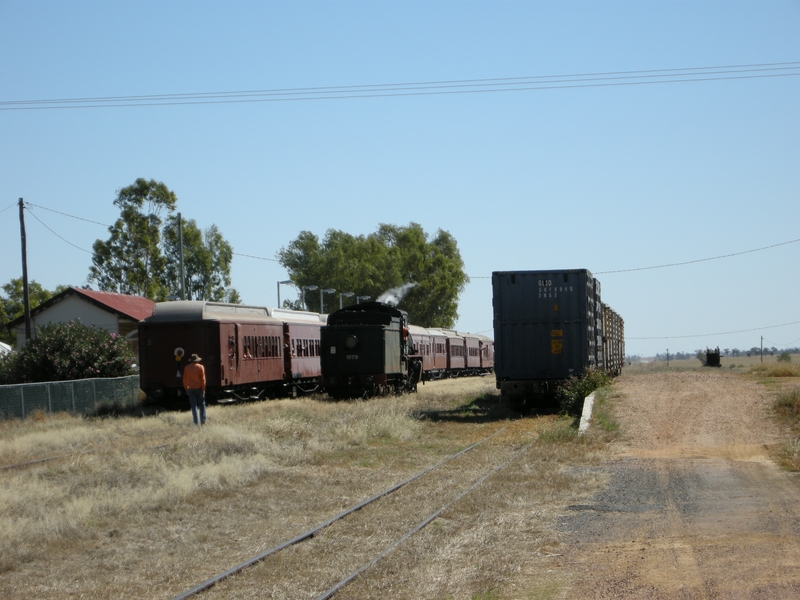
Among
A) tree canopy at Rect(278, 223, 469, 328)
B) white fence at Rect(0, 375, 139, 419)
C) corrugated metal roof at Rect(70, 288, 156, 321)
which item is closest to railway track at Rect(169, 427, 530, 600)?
white fence at Rect(0, 375, 139, 419)

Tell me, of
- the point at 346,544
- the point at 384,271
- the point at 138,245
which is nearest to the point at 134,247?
the point at 138,245

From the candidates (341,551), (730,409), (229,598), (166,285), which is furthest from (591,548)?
(166,285)

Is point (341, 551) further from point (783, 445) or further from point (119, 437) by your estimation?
point (119, 437)

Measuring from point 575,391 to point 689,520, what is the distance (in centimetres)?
1266

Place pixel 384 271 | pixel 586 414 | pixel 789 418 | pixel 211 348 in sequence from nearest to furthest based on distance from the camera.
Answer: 1. pixel 789 418
2. pixel 586 414
3. pixel 211 348
4. pixel 384 271

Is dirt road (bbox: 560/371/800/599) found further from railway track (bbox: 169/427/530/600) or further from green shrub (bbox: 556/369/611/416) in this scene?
green shrub (bbox: 556/369/611/416)

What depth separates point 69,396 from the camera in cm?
2483

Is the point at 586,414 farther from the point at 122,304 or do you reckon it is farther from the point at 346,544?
the point at 122,304

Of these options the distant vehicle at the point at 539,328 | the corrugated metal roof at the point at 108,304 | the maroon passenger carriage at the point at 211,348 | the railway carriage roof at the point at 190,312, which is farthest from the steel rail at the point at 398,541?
the corrugated metal roof at the point at 108,304

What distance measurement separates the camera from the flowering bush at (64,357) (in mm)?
28016

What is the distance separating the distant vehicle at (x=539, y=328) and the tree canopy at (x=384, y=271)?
5382 centimetres

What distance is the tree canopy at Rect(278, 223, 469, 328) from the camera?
76.9m

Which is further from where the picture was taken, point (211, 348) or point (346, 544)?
point (211, 348)

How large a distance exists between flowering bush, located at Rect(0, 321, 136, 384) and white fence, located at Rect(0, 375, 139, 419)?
126 centimetres
